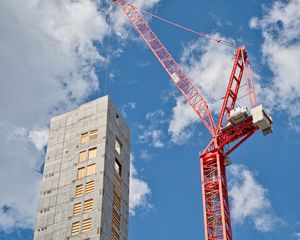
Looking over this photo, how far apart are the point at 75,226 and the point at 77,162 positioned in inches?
630

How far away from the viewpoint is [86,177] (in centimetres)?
13662

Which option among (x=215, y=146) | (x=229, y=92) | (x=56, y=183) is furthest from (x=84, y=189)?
(x=229, y=92)

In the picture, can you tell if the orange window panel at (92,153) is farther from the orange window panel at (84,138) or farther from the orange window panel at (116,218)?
the orange window panel at (116,218)

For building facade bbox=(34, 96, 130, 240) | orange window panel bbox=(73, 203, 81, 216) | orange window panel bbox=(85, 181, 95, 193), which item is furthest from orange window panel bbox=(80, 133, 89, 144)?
orange window panel bbox=(73, 203, 81, 216)

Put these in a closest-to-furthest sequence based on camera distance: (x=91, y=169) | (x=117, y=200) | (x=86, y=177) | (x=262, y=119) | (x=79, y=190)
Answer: (x=79, y=190) → (x=86, y=177) → (x=91, y=169) → (x=117, y=200) → (x=262, y=119)

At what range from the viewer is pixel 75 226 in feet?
426

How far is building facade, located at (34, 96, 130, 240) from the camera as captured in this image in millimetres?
130250

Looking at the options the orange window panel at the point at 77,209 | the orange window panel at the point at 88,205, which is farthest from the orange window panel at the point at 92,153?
the orange window panel at the point at 77,209

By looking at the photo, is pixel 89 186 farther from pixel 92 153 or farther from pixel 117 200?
pixel 92 153

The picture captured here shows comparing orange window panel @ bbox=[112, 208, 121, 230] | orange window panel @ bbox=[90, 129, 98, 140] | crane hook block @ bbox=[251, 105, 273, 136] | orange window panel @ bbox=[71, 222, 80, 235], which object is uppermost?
crane hook block @ bbox=[251, 105, 273, 136]

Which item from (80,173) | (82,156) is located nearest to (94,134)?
(82,156)

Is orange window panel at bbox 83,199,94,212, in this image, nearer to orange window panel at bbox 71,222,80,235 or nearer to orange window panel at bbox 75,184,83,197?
orange window panel at bbox 71,222,80,235

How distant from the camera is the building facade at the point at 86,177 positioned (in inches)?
5128

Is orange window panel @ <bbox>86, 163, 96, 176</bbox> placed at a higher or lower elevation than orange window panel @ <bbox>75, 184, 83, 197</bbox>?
higher
